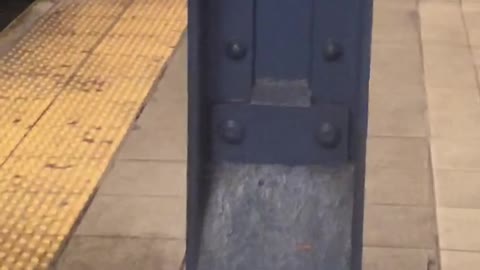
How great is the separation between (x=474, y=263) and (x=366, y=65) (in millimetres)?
1183

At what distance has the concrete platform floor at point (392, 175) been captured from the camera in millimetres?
2727

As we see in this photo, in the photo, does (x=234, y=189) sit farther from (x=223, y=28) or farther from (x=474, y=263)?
(x=474, y=263)

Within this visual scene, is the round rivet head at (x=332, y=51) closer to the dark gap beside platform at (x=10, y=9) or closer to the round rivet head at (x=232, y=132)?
the round rivet head at (x=232, y=132)

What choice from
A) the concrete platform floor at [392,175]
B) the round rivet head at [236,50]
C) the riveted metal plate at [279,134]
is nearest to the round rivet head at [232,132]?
the riveted metal plate at [279,134]

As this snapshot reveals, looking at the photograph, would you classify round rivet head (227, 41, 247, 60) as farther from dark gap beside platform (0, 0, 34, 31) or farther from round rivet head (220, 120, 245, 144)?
dark gap beside platform (0, 0, 34, 31)

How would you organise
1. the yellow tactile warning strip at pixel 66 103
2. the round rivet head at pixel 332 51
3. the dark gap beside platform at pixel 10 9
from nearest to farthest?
1. the round rivet head at pixel 332 51
2. the yellow tactile warning strip at pixel 66 103
3. the dark gap beside platform at pixel 10 9

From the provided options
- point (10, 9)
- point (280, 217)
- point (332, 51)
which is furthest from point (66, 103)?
point (332, 51)

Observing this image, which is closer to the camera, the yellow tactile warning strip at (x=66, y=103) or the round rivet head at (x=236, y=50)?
the round rivet head at (x=236, y=50)

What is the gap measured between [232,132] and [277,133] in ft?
0.24

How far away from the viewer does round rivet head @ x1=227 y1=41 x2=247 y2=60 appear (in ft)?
5.61

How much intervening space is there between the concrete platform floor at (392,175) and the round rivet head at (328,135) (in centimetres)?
94

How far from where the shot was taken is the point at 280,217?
1831 millimetres

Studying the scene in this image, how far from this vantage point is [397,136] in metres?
3.49

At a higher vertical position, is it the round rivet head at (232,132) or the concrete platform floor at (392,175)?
the round rivet head at (232,132)
